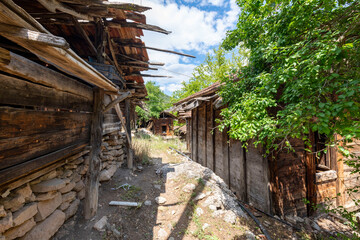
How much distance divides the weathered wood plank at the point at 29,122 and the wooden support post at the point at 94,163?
2.10 feet

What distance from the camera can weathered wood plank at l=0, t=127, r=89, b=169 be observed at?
148cm

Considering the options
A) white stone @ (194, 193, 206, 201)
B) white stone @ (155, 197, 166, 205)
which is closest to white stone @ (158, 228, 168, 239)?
white stone @ (155, 197, 166, 205)

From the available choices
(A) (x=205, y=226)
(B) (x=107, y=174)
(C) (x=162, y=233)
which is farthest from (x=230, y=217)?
(B) (x=107, y=174)

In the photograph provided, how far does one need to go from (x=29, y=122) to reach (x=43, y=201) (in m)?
1.22

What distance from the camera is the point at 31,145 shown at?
5.71 ft

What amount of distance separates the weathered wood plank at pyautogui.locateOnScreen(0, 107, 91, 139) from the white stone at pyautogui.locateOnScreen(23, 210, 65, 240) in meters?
1.29

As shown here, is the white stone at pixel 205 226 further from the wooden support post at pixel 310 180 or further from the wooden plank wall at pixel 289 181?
the wooden support post at pixel 310 180

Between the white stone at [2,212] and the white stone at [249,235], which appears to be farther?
the white stone at [249,235]

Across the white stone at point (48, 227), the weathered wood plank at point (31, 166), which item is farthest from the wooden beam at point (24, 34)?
the white stone at point (48, 227)

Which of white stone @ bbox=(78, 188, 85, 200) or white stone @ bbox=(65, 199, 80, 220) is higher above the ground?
white stone @ bbox=(78, 188, 85, 200)

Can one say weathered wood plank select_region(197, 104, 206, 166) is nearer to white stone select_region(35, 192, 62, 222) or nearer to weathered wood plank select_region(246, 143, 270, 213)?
weathered wood plank select_region(246, 143, 270, 213)

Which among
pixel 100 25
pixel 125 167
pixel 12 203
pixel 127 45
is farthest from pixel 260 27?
pixel 125 167

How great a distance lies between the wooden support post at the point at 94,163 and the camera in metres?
2.72

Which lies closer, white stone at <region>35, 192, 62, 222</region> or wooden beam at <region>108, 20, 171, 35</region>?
white stone at <region>35, 192, 62, 222</region>
